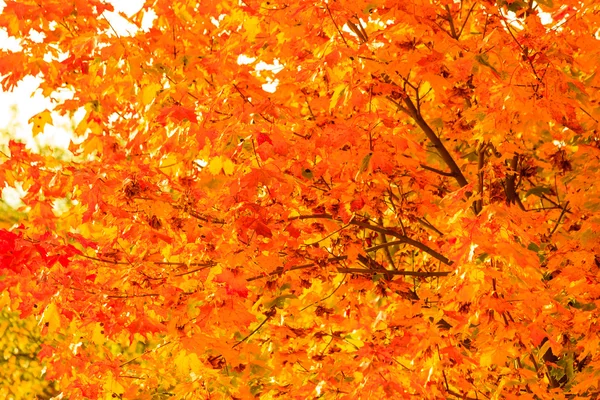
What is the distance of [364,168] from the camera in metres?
3.63

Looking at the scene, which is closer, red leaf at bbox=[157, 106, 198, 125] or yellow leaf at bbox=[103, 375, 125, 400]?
red leaf at bbox=[157, 106, 198, 125]

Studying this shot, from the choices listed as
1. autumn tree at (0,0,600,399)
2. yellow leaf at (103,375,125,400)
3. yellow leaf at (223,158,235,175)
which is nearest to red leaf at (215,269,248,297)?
autumn tree at (0,0,600,399)

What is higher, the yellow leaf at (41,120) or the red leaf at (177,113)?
the yellow leaf at (41,120)

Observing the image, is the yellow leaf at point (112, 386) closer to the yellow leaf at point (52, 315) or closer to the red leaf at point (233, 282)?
the yellow leaf at point (52, 315)

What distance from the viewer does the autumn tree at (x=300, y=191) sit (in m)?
3.59

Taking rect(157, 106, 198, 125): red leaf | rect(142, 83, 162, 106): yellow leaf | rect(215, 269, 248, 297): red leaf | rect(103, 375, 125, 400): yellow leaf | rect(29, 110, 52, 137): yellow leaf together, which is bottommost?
rect(103, 375, 125, 400): yellow leaf

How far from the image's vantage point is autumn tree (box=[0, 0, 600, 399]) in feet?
11.8

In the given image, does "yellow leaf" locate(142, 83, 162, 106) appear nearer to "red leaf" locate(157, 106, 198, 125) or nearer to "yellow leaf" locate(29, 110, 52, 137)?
"red leaf" locate(157, 106, 198, 125)

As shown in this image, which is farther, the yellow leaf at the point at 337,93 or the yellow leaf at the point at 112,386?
the yellow leaf at the point at 112,386

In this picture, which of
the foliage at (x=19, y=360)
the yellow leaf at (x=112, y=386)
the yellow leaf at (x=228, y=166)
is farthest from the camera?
the foliage at (x=19, y=360)

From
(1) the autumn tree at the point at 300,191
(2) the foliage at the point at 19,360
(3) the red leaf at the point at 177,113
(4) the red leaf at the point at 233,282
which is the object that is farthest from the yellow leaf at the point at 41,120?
(2) the foliage at the point at 19,360

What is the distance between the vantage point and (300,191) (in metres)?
4.23

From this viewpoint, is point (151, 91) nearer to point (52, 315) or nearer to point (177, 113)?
point (177, 113)

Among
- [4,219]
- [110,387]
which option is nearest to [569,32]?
[110,387]
